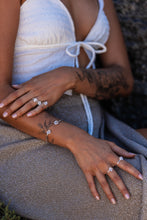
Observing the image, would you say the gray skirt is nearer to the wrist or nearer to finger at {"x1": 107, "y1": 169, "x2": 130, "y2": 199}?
finger at {"x1": 107, "y1": 169, "x2": 130, "y2": 199}

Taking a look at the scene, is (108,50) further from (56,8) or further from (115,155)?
(115,155)

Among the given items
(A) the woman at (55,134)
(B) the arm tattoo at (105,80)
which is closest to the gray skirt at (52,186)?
(A) the woman at (55,134)

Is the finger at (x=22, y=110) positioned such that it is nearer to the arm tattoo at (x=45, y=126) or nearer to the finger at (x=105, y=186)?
the arm tattoo at (x=45, y=126)

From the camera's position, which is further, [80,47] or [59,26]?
[80,47]

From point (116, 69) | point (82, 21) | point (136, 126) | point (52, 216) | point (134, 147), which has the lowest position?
point (136, 126)

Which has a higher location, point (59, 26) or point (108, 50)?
point (59, 26)

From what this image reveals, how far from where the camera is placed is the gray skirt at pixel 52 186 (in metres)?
1.26

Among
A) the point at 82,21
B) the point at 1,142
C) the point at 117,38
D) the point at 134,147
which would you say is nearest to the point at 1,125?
the point at 1,142

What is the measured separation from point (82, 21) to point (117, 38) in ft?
1.01

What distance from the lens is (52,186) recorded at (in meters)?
1.31

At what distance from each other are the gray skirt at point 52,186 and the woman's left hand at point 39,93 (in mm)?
133

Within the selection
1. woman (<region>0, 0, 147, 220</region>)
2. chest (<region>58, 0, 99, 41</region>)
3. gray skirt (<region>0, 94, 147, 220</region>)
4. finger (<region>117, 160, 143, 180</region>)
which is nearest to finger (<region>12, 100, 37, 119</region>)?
woman (<region>0, 0, 147, 220</region>)

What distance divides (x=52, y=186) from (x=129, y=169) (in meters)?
0.34

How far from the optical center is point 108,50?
2.01m
